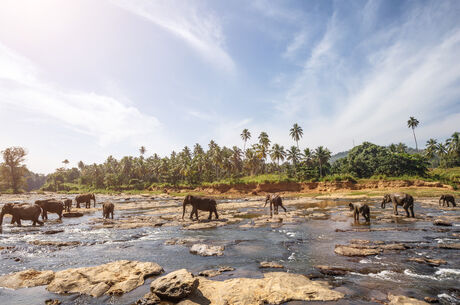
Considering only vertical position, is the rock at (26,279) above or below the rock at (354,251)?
above

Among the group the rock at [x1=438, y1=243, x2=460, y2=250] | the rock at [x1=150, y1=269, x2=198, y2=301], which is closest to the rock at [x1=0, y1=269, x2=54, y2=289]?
the rock at [x1=150, y1=269, x2=198, y2=301]

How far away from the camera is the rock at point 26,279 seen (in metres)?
8.07

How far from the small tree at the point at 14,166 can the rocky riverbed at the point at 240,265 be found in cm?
8632

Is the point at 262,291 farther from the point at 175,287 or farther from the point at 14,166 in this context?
the point at 14,166

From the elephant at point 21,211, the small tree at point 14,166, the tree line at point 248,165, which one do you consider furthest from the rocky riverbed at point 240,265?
the small tree at point 14,166

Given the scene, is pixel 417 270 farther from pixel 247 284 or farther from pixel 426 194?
pixel 426 194

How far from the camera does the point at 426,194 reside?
40906 mm

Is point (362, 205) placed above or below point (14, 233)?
above

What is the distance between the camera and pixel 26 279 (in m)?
8.33

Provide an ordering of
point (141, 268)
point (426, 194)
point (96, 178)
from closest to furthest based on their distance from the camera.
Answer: point (141, 268) < point (426, 194) < point (96, 178)

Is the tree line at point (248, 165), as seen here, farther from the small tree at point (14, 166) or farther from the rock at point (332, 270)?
the rock at point (332, 270)

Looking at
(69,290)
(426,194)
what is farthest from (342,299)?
(426,194)

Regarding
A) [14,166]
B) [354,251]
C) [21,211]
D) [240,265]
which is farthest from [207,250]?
[14,166]

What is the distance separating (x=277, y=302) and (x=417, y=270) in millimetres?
5942
